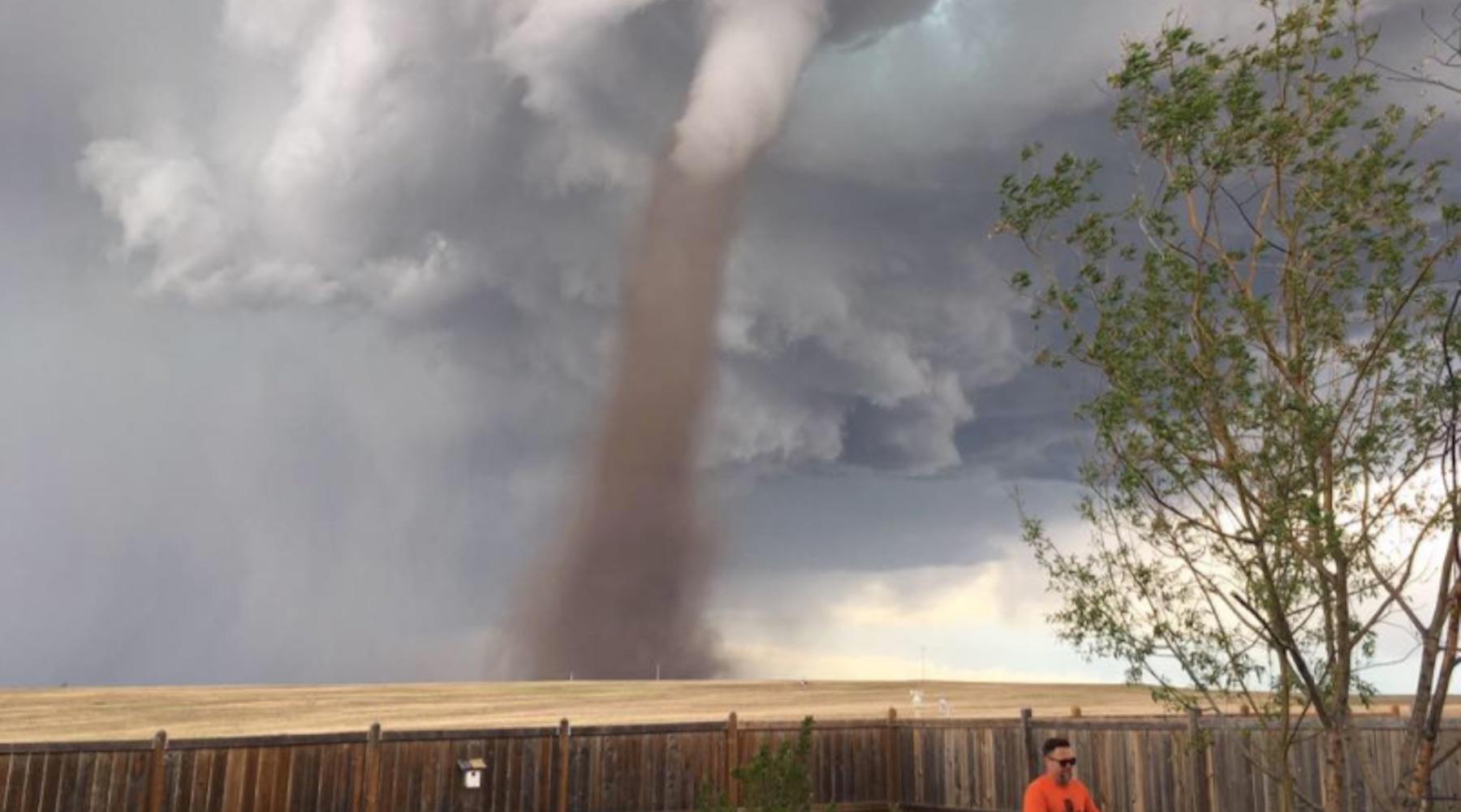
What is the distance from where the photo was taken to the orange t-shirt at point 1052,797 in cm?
880

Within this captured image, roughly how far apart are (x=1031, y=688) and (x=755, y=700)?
769 inches

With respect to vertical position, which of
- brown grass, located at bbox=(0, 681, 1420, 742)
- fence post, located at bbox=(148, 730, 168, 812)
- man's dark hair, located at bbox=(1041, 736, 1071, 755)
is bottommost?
fence post, located at bbox=(148, 730, 168, 812)

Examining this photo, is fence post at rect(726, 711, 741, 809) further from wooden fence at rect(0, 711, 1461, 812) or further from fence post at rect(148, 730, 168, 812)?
fence post at rect(148, 730, 168, 812)

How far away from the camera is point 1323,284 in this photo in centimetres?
1031

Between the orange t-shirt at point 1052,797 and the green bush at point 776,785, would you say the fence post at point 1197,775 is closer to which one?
the green bush at point 776,785

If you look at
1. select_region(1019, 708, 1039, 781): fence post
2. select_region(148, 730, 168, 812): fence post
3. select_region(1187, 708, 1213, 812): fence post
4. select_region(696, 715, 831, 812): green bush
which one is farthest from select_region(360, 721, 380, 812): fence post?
select_region(1187, 708, 1213, 812): fence post

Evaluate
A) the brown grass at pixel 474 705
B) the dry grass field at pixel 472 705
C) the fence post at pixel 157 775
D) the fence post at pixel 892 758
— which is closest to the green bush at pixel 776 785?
the fence post at pixel 157 775

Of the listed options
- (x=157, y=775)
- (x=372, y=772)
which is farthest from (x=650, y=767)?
(x=157, y=775)

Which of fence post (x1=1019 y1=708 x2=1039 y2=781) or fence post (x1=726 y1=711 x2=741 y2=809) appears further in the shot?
fence post (x1=726 y1=711 x2=741 y2=809)

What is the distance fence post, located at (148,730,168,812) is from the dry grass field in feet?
66.1

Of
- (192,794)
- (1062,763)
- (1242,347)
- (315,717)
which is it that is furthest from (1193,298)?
(315,717)

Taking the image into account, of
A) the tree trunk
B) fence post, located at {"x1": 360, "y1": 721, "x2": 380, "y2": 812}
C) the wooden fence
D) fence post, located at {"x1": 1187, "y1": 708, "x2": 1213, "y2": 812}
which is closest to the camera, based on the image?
the tree trunk

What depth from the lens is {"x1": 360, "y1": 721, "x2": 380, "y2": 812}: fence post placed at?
17.0 m

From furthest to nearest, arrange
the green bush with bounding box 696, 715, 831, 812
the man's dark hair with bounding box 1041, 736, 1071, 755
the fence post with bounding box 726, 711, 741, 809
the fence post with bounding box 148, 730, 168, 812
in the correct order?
Answer: the fence post with bounding box 726, 711, 741, 809 → the fence post with bounding box 148, 730, 168, 812 → the green bush with bounding box 696, 715, 831, 812 → the man's dark hair with bounding box 1041, 736, 1071, 755
